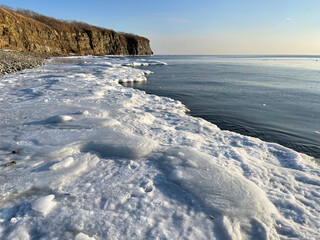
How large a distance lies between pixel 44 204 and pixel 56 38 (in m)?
64.9

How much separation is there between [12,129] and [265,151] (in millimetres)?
5738

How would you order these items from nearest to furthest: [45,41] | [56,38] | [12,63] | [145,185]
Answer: [145,185] < [12,63] < [45,41] < [56,38]

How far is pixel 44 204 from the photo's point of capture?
2318 millimetres

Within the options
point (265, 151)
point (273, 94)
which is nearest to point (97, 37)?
point (273, 94)

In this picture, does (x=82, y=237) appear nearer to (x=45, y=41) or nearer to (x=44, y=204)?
(x=44, y=204)

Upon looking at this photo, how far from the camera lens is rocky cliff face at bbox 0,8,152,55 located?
36.9 meters

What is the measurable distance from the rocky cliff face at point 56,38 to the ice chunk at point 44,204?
140 ft

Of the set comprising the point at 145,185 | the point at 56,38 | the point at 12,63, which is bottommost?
the point at 145,185

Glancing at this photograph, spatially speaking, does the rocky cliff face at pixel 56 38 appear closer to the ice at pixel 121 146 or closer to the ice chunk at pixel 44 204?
the ice at pixel 121 146

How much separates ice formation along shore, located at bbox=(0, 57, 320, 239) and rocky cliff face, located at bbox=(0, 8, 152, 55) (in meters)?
41.3

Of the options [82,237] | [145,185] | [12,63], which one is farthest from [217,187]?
[12,63]

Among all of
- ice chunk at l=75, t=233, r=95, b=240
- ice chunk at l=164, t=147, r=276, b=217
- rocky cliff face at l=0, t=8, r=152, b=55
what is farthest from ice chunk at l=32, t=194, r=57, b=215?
rocky cliff face at l=0, t=8, r=152, b=55

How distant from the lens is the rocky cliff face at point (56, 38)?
36.9 meters

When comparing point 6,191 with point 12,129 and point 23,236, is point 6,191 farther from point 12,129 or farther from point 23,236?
point 12,129
